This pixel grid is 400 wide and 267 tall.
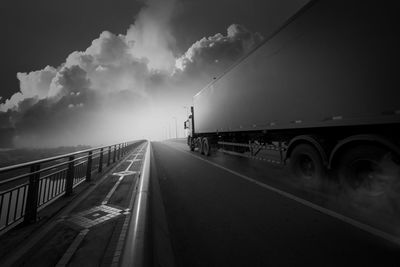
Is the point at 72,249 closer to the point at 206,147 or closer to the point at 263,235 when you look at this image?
the point at 263,235

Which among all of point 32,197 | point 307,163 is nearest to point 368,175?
point 307,163

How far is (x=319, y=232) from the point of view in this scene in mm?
3148

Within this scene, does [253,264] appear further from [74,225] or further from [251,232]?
[74,225]

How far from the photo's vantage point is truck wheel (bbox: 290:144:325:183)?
517cm

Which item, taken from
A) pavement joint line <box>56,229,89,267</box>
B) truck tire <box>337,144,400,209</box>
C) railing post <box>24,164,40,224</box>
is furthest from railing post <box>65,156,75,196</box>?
truck tire <box>337,144,400,209</box>

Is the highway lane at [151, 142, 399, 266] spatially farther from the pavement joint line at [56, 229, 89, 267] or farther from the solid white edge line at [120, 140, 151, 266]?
the pavement joint line at [56, 229, 89, 267]

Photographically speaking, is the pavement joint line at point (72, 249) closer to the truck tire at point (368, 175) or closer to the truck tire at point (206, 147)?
the truck tire at point (368, 175)

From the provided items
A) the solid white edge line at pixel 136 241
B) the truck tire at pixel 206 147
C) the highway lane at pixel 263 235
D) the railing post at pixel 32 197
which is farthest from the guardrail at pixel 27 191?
the truck tire at pixel 206 147

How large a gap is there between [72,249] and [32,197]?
86.3 inches

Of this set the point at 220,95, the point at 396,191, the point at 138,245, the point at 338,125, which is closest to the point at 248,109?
the point at 220,95

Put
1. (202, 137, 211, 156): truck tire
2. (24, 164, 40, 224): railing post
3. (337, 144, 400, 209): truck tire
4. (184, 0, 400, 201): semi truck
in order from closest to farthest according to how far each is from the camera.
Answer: (184, 0, 400, 201): semi truck
(337, 144, 400, 209): truck tire
(24, 164, 40, 224): railing post
(202, 137, 211, 156): truck tire

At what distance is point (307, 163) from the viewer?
586cm

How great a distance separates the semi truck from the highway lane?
1.44 metres

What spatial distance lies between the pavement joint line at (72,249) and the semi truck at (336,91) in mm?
5185
